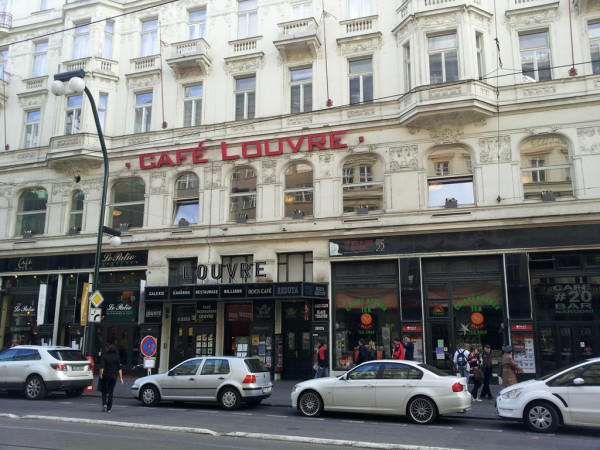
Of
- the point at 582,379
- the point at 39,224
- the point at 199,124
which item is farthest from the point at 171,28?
the point at 582,379

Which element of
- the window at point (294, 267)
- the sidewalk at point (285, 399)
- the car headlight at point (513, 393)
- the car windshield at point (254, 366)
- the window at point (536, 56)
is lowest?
the sidewalk at point (285, 399)

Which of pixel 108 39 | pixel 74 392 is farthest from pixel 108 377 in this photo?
pixel 108 39

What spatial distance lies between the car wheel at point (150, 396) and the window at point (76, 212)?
43.8ft

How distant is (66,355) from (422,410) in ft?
36.8

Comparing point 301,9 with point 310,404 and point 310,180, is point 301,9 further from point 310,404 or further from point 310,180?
point 310,404

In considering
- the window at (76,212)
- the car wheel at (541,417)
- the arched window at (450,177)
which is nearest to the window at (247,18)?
the arched window at (450,177)

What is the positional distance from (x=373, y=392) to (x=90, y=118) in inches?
800

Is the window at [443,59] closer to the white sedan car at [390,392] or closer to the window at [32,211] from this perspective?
the white sedan car at [390,392]

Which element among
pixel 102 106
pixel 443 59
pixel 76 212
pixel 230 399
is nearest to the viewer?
pixel 230 399

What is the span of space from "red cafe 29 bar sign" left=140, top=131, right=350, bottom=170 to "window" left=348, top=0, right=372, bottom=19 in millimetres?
5838

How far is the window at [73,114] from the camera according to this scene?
85.0 feet

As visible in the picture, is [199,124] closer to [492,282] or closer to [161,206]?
[161,206]

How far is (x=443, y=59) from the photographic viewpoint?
805 inches

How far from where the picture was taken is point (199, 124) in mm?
24406
